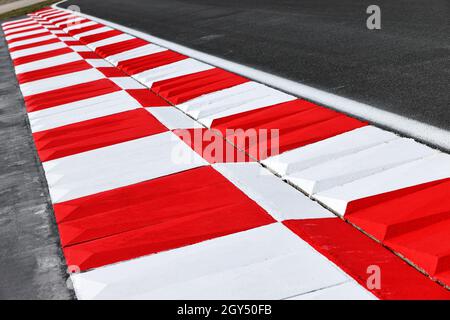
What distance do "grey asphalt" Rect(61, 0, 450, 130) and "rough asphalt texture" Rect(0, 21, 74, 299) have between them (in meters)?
2.00

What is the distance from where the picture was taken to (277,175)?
3.04 meters

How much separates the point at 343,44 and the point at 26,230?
3.92m

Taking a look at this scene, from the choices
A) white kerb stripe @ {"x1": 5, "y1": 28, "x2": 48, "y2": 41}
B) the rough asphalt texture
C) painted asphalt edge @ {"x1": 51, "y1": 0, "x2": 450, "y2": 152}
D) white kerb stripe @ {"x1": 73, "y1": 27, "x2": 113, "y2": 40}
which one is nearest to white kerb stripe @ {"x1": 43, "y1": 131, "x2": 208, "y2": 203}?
the rough asphalt texture

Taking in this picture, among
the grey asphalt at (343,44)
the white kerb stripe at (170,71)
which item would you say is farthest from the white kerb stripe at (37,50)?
the white kerb stripe at (170,71)

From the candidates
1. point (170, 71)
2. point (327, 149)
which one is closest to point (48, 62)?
point (170, 71)

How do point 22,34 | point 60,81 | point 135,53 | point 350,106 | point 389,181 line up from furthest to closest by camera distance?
point 22,34
point 135,53
point 60,81
point 350,106
point 389,181

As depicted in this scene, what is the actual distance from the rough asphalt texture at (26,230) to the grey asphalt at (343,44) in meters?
2.00

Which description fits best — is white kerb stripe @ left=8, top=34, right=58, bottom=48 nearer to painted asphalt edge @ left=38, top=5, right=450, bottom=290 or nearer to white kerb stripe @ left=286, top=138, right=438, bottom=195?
painted asphalt edge @ left=38, top=5, right=450, bottom=290

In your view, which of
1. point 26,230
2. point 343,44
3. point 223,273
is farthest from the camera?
point 343,44

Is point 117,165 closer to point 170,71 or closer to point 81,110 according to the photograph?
point 81,110

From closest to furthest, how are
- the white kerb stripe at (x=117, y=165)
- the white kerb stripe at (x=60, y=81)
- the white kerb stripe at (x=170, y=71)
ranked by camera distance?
the white kerb stripe at (x=117, y=165), the white kerb stripe at (x=170, y=71), the white kerb stripe at (x=60, y=81)

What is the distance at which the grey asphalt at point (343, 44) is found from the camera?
406cm

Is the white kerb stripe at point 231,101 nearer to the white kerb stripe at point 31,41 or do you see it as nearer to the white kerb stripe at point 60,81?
the white kerb stripe at point 60,81

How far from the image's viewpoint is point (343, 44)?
5797 millimetres
